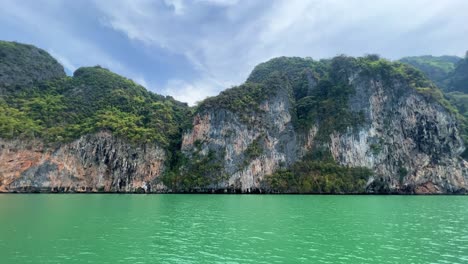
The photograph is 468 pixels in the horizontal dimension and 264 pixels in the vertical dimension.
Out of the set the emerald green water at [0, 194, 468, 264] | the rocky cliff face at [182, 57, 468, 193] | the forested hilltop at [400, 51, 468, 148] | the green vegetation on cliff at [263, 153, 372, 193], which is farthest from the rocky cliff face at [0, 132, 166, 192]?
the forested hilltop at [400, 51, 468, 148]

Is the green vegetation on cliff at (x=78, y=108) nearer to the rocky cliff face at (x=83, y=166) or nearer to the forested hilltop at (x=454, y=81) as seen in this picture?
the rocky cliff face at (x=83, y=166)

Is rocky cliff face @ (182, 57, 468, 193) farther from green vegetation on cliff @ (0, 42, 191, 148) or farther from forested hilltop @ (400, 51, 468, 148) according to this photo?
green vegetation on cliff @ (0, 42, 191, 148)

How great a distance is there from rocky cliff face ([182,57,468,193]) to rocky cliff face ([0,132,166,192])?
12.0 metres

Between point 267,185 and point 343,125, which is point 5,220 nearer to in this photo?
point 267,185

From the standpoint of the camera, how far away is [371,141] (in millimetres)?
84375

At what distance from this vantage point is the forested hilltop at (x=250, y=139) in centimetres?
7781

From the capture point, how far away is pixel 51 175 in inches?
2904

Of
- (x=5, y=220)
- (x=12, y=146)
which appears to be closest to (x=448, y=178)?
(x=5, y=220)

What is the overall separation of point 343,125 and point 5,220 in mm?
77637

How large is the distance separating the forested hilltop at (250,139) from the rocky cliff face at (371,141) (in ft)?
0.88

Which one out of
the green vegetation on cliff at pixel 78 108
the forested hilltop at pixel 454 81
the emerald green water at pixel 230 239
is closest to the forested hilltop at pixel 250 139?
the green vegetation on cliff at pixel 78 108

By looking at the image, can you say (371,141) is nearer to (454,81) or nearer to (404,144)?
(404,144)

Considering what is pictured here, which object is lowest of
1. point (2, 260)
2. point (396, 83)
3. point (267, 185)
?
point (2, 260)

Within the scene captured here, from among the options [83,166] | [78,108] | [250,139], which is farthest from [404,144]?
[78,108]
